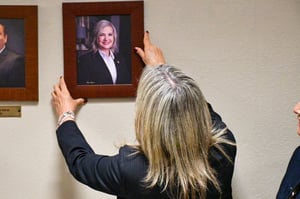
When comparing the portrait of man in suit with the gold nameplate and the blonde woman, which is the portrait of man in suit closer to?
the gold nameplate

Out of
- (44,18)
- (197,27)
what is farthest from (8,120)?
(197,27)

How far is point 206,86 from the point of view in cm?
143

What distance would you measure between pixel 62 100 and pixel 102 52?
0.23 metres

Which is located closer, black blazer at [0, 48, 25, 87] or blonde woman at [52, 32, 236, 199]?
blonde woman at [52, 32, 236, 199]

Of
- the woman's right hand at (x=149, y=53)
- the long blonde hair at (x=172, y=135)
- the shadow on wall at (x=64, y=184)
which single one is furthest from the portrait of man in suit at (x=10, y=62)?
the long blonde hair at (x=172, y=135)

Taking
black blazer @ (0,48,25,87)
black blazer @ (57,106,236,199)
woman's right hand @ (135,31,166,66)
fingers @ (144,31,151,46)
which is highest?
fingers @ (144,31,151,46)

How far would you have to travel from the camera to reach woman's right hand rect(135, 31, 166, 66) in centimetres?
137

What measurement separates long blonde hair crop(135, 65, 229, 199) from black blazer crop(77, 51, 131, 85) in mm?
373

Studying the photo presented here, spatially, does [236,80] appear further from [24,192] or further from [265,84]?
[24,192]

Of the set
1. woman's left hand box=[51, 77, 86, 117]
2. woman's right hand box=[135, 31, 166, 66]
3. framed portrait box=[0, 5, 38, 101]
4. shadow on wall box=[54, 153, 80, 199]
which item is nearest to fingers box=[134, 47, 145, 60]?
woman's right hand box=[135, 31, 166, 66]

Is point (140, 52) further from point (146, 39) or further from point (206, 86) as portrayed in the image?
point (206, 86)

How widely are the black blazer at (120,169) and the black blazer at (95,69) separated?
0.29m

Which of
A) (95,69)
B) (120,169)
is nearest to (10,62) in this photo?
(95,69)

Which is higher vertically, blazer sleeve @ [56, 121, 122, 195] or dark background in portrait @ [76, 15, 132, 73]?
dark background in portrait @ [76, 15, 132, 73]
